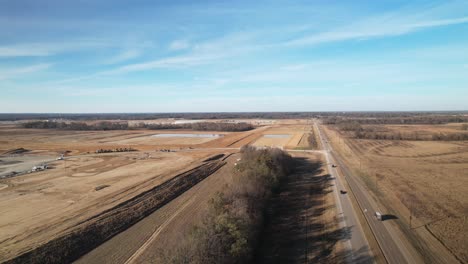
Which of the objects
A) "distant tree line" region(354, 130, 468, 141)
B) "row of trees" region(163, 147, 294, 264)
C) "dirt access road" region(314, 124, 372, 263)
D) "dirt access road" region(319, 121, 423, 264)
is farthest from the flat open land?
"distant tree line" region(354, 130, 468, 141)

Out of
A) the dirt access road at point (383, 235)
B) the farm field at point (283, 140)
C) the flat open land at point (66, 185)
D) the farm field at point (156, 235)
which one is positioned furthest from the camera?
the farm field at point (283, 140)

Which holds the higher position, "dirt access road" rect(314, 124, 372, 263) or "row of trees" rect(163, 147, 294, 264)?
"row of trees" rect(163, 147, 294, 264)

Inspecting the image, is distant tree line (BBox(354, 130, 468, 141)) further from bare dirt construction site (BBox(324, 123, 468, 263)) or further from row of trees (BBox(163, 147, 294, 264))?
row of trees (BBox(163, 147, 294, 264))

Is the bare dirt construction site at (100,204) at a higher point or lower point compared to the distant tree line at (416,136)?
lower

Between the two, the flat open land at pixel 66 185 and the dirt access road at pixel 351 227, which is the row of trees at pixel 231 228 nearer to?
the dirt access road at pixel 351 227

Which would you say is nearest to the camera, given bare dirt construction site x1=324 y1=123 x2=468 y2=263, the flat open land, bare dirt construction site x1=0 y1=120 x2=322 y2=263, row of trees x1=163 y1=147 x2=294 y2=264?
row of trees x1=163 y1=147 x2=294 y2=264

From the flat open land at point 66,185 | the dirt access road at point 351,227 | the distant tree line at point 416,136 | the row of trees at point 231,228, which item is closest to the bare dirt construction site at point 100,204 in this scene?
the flat open land at point 66,185
